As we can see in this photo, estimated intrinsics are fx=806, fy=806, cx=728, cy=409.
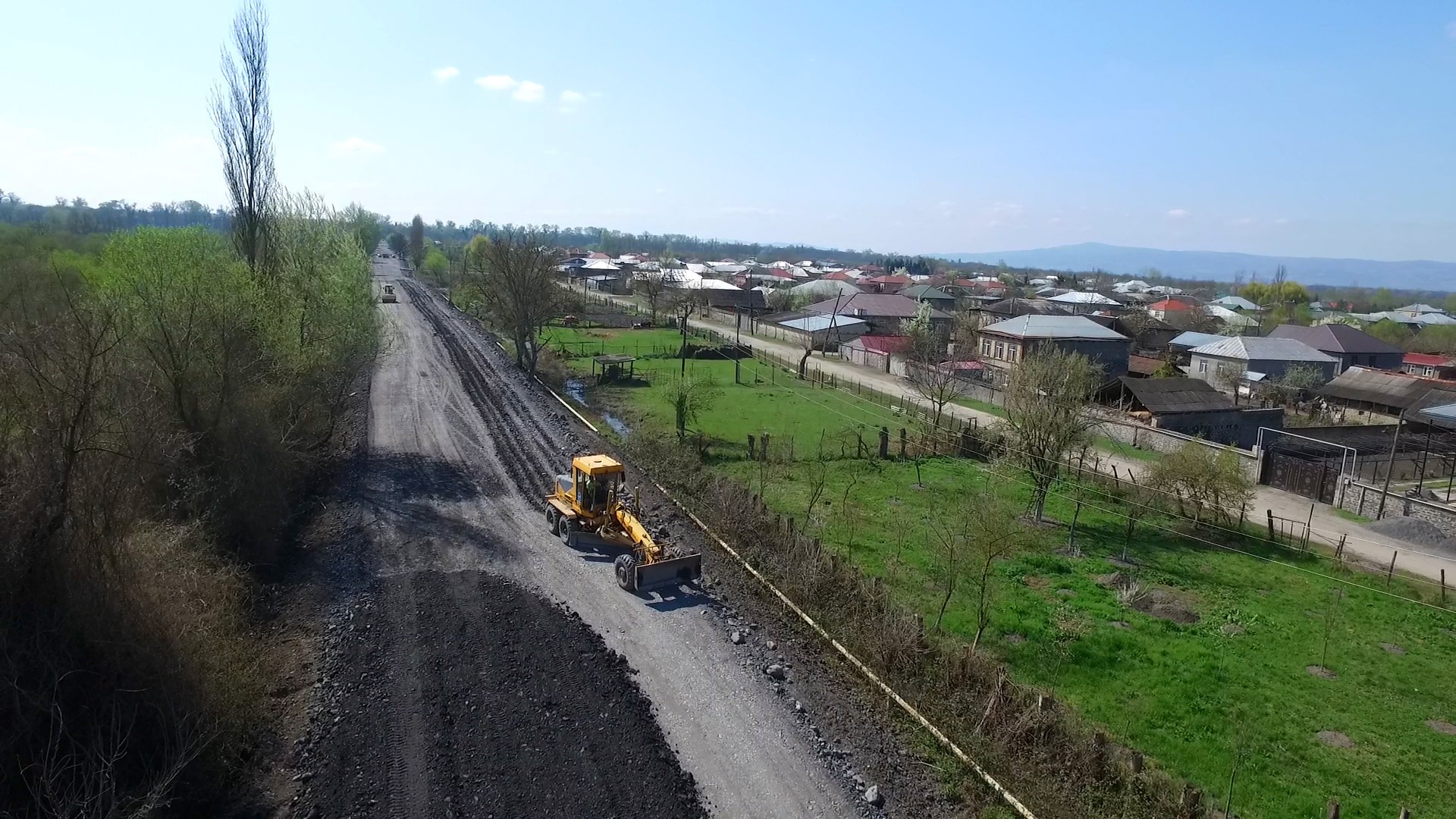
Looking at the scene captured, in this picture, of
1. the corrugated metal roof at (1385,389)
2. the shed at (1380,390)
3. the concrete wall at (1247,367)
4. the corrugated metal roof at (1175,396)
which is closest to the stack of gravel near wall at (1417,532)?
the corrugated metal roof at (1175,396)

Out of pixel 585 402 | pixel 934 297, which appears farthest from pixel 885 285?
pixel 585 402

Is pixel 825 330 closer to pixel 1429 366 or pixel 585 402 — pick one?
pixel 585 402

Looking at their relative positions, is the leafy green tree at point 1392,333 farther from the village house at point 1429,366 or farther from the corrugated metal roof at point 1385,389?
the corrugated metal roof at point 1385,389

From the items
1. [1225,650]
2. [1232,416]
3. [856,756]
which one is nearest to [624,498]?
[856,756]

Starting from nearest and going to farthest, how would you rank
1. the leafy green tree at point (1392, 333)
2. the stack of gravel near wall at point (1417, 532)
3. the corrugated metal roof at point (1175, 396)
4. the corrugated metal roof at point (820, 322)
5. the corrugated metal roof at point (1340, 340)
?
the stack of gravel near wall at point (1417, 532) → the corrugated metal roof at point (1175, 396) → the corrugated metal roof at point (1340, 340) → the corrugated metal roof at point (820, 322) → the leafy green tree at point (1392, 333)

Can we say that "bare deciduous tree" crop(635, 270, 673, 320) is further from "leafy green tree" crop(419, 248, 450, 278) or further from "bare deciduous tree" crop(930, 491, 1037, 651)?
"bare deciduous tree" crop(930, 491, 1037, 651)

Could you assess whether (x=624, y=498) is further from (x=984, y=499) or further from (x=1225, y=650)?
(x=1225, y=650)

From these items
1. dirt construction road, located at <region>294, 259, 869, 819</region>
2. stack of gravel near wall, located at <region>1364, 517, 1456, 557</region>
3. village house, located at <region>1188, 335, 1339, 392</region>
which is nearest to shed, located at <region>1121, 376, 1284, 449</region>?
stack of gravel near wall, located at <region>1364, 517, 1456, 557</region>

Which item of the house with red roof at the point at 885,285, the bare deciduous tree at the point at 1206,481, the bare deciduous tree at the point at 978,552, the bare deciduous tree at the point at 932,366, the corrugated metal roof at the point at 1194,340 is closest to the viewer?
the bare deciduous tree at the point at 978,552
